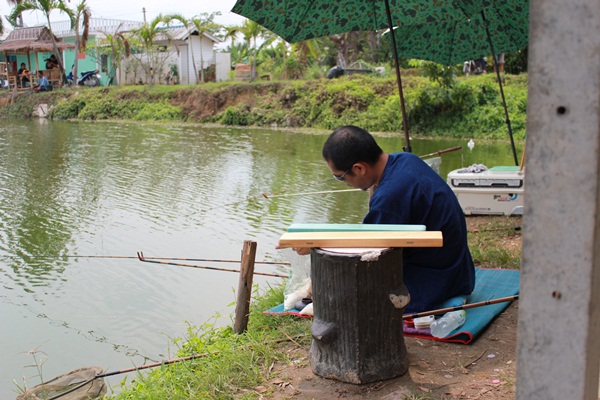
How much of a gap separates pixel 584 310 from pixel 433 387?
1457 mm

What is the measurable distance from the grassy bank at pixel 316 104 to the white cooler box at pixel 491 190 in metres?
9.31

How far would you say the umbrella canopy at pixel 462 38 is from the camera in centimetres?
672

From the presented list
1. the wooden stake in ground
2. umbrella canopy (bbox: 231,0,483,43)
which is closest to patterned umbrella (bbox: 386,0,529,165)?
umbrella canopy (bbox: 231,0,483,43)

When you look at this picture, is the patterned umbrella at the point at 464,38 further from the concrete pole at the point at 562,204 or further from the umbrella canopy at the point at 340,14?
the concrete pole at the point at 562,204

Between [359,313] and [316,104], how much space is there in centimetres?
1786

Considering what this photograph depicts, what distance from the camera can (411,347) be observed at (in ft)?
11.3

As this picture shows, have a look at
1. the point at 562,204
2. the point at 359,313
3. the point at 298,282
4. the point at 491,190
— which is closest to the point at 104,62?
the point at 491,190

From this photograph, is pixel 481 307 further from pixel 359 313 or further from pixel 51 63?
pixel 51 63

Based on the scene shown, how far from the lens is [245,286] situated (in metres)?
4.10

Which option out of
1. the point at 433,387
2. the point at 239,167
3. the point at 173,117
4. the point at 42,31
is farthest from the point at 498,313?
the point at 42,31

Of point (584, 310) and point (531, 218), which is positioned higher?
point (531, 218)

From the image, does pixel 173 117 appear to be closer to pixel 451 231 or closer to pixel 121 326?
pixel 121 326

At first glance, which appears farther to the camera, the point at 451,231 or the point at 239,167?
the point at 239,167

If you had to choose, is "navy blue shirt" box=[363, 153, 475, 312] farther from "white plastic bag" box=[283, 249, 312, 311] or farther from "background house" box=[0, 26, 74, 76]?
"background house" box=[0, 26, 74, 76]
